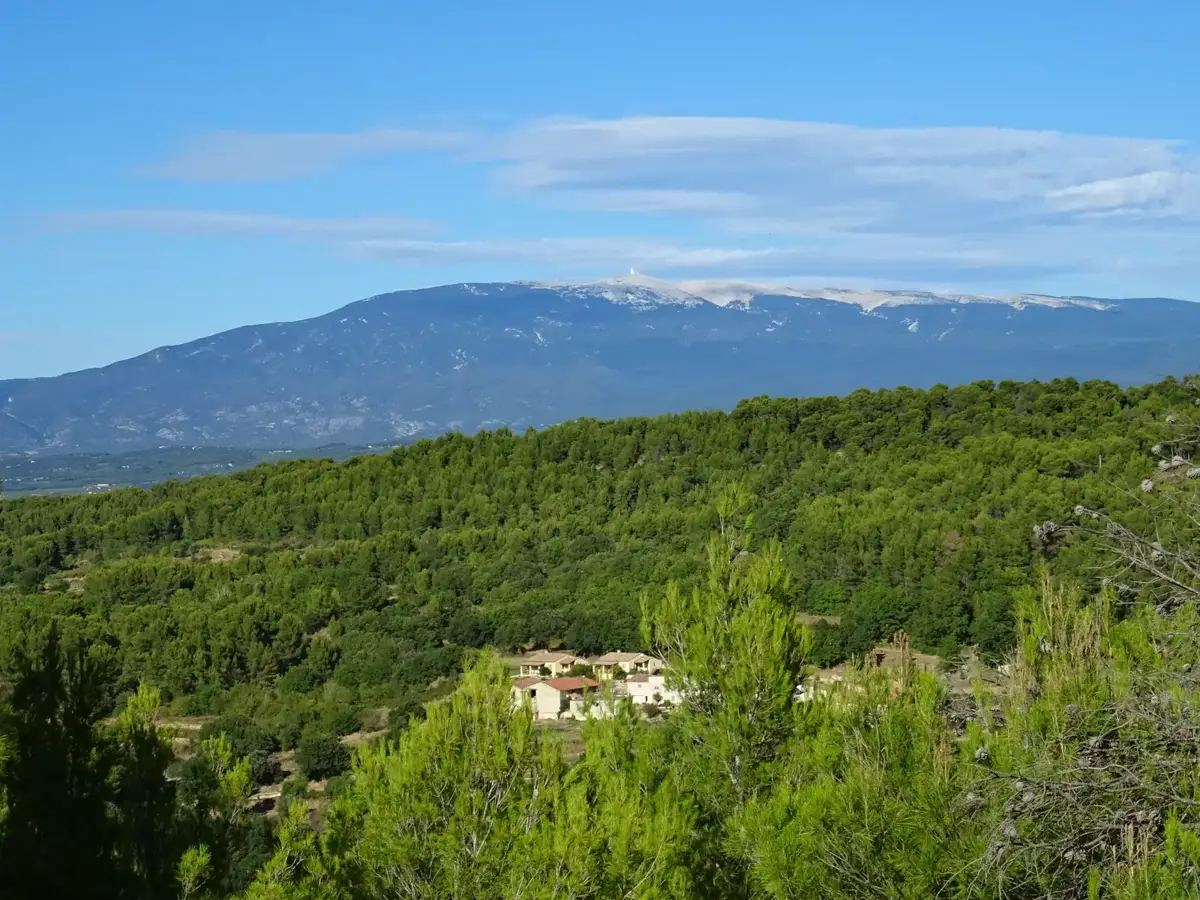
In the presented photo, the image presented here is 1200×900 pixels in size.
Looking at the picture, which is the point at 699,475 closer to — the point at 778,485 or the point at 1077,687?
the point at 778,485

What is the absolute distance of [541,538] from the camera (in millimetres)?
46531

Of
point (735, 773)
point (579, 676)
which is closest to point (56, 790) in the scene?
point (735, 773)

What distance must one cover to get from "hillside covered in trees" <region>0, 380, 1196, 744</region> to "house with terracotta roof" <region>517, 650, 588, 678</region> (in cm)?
107

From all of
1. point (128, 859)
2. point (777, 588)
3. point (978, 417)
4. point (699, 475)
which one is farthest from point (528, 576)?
point (128, 859)

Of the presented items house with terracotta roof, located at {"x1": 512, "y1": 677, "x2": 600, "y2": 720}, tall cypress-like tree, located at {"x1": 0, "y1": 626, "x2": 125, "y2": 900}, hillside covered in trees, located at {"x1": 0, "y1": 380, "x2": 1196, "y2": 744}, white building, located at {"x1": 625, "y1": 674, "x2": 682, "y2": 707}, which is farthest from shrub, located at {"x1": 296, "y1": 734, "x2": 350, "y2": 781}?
tall cypress-like tree, located at {"x1": 0, "y1": 626, "x2": 125, "y2": 900}

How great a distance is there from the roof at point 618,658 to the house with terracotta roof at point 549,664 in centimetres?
44

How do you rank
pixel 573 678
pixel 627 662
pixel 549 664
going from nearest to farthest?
pixel 573 678 → pixel 627 662 → pixel 549 664

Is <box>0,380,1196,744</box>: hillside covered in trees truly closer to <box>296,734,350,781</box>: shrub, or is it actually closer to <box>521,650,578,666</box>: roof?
<box>521,650,578,666</box>: roof

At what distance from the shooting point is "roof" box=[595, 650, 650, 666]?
35.2 meters

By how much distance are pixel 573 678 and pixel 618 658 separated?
2.67 m

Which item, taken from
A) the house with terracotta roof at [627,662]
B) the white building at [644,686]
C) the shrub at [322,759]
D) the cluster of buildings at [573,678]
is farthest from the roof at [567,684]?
the shrub at [322,759]

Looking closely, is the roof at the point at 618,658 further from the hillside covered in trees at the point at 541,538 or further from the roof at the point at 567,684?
the roof at the point at 567,684

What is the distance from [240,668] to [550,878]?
30397 millimetres

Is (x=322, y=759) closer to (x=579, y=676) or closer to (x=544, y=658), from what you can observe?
(x=579, y=676)
